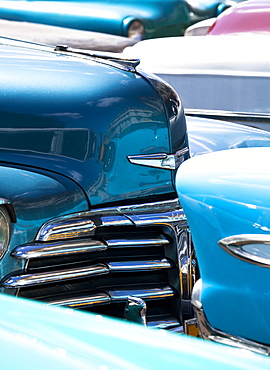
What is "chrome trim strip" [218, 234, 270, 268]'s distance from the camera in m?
1.31

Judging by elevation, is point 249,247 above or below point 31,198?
below

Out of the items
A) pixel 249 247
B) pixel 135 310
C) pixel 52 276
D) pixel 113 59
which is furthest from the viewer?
pixel 113 59

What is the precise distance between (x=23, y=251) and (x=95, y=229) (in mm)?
225

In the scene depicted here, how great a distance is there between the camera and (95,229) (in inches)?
72.2

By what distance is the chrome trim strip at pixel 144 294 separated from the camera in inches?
72.7

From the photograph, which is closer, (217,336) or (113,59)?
(217,336)

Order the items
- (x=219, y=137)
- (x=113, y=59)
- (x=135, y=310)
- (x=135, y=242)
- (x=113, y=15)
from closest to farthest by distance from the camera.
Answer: (x=135, y=310) → (x=135, y=242) → (x=113, y=59) → (x=219, y=137) → (x=113, y=15)

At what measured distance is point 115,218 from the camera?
1.85 metres

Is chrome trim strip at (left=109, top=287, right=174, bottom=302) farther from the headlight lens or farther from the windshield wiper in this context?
the headlight lens

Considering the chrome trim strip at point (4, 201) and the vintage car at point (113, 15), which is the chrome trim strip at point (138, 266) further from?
the vintage car at point (113, 15)

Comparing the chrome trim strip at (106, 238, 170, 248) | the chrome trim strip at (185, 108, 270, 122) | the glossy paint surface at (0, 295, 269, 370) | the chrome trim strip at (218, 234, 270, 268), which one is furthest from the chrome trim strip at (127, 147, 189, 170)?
the chrome trim strip at (185, 108, 270, 122)

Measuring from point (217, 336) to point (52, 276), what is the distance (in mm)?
543

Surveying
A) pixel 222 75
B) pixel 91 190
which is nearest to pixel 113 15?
pixel 222 75

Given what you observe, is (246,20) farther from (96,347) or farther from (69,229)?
(96,347)
